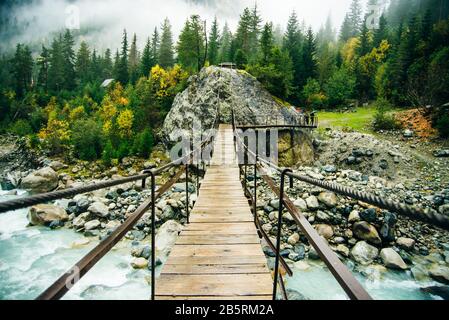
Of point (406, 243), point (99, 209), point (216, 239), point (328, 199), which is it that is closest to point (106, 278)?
point (99, 209)

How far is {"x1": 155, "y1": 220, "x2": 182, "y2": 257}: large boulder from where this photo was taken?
8.88 meters

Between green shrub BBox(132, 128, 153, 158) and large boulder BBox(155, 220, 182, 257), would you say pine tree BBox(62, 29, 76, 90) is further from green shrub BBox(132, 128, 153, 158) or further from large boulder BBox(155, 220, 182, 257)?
large boulder BBox(155, 220, 182, 257)

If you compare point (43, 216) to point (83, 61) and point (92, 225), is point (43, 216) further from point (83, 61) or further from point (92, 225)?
point (83, 61)

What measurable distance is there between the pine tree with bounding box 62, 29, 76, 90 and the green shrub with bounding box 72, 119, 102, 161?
36508 millimetres

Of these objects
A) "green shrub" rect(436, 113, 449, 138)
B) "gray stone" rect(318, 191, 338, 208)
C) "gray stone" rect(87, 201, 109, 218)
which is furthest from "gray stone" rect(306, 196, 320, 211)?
"green shrub" rect(436, 113, 449, 138)

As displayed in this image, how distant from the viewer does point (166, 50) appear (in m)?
50.9

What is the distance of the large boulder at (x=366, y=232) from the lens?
8.71 m

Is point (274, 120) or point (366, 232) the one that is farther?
point (274, 120)

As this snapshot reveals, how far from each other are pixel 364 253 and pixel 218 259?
706 cm

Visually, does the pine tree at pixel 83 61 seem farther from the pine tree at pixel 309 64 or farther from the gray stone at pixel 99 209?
the gray stone at pixel 99 209

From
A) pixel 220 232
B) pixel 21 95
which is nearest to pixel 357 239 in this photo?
pixel 220 232

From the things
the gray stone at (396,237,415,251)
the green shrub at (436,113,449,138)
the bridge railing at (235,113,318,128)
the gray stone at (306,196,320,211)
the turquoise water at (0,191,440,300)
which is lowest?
the turquoise water at (0,191,440,300)
